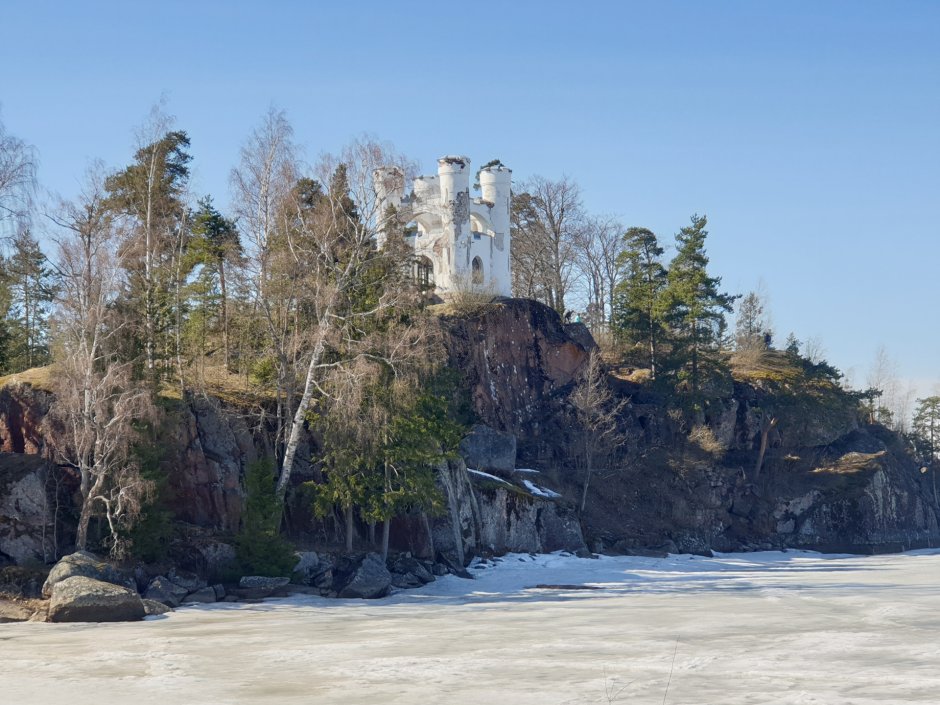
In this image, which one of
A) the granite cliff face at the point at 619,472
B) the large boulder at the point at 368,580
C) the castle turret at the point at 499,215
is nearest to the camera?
the large boulder at the point at 368,580

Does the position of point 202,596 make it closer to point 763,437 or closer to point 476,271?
point 476,271

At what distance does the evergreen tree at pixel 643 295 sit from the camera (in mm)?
56844

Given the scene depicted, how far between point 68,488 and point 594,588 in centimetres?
1638

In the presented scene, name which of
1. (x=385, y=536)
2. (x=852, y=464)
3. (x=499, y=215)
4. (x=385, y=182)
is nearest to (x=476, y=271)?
(x=499, y=215)

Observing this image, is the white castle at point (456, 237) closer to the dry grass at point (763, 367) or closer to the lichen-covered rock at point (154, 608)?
the dry grass at point (763, 367)

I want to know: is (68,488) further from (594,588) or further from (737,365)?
(737,365)

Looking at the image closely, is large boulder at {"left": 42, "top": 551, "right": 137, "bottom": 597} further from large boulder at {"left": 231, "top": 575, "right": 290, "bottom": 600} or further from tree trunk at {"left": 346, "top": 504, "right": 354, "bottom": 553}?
tree trunk at {"left": 346, "top": 504, "right": 354, "bottom": 553}

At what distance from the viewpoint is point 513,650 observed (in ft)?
66.3

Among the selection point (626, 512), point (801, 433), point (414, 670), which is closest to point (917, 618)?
point (414, 670)

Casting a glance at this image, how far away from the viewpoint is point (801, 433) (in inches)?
2288

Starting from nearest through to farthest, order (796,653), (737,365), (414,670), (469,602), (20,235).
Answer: (414,670), (796,653), (469,602), (20,235), (737,365)

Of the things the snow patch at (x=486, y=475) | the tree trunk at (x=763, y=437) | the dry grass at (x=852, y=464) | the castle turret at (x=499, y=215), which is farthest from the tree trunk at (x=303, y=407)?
the dry grass at (x=852, y=464)

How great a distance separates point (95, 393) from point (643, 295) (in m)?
35.0

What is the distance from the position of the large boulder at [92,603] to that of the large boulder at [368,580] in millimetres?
7070
